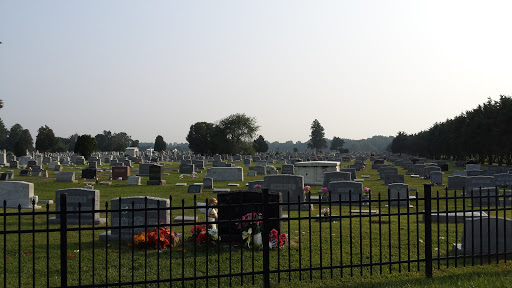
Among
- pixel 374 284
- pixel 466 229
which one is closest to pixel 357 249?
pixel 466 229

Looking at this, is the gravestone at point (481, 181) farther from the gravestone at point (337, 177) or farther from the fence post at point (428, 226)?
the fence post at point (428, 226)

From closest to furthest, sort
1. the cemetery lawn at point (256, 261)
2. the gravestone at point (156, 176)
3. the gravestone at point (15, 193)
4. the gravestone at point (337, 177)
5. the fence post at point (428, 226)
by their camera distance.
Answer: the cemetery lawn at point (256, 261) < the fence post at point (428, 226) < the gravestone at point (15, 193) < the gravestone at point (337, 177) < the gravestone at point (156, 176)

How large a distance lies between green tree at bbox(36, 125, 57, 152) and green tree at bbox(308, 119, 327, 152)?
112235mm

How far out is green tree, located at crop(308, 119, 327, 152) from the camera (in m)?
185

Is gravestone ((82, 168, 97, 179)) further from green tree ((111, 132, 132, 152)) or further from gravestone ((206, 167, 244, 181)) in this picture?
green tree ((111, 132, 132, 152))

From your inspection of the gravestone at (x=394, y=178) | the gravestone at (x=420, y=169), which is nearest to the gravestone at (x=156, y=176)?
the gravestone at (x=394, y=178)

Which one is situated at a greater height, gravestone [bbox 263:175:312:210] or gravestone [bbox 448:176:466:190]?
gravestone [bbox 263:175:312:210]

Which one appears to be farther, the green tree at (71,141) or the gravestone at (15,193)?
the green tree at (71,141)

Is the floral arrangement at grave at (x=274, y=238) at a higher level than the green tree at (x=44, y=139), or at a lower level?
lower

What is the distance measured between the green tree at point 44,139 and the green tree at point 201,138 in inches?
1141

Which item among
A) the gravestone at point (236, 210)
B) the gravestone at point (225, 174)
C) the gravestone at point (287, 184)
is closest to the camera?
the gravestone at point (236, 210)

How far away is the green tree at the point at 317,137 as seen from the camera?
185250 mm

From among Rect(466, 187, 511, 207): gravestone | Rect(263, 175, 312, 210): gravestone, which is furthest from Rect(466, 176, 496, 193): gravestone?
Rect(263, 175, 312, 210): gravestone

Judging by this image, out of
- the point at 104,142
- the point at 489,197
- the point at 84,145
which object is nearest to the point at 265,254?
the point at 489,197
